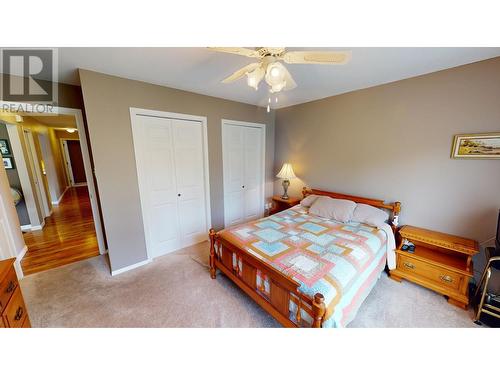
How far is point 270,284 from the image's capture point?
145cm

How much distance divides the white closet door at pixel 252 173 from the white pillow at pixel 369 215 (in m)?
1.91

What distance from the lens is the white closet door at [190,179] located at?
2.63m

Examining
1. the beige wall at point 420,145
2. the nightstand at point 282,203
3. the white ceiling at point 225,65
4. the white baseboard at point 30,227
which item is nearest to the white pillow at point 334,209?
the beige wall at point 420,145

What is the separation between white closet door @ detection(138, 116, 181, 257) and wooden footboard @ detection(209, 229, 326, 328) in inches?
40.4

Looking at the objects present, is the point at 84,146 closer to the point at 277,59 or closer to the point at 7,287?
the point at 7,287

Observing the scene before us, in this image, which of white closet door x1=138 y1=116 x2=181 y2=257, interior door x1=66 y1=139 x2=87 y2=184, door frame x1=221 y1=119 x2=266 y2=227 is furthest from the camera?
interior door x1=66 y1=139 x2=87 y2=184

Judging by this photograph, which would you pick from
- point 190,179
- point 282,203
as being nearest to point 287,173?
point 282,203

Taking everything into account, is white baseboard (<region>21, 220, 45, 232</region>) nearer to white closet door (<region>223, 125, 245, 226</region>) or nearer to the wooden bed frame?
white closet door (<region>223, 125, 245, 226</region>)

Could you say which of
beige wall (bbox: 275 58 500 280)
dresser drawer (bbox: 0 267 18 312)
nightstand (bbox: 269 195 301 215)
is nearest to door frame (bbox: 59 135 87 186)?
dresser drawer (bbox: 0 267 18 312)

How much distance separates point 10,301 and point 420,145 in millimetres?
3777

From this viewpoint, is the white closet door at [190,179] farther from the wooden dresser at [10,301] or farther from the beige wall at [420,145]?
the beige wall at [420,145]

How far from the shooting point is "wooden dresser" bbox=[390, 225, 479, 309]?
168 centimetres

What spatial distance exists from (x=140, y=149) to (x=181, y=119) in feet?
2.36
